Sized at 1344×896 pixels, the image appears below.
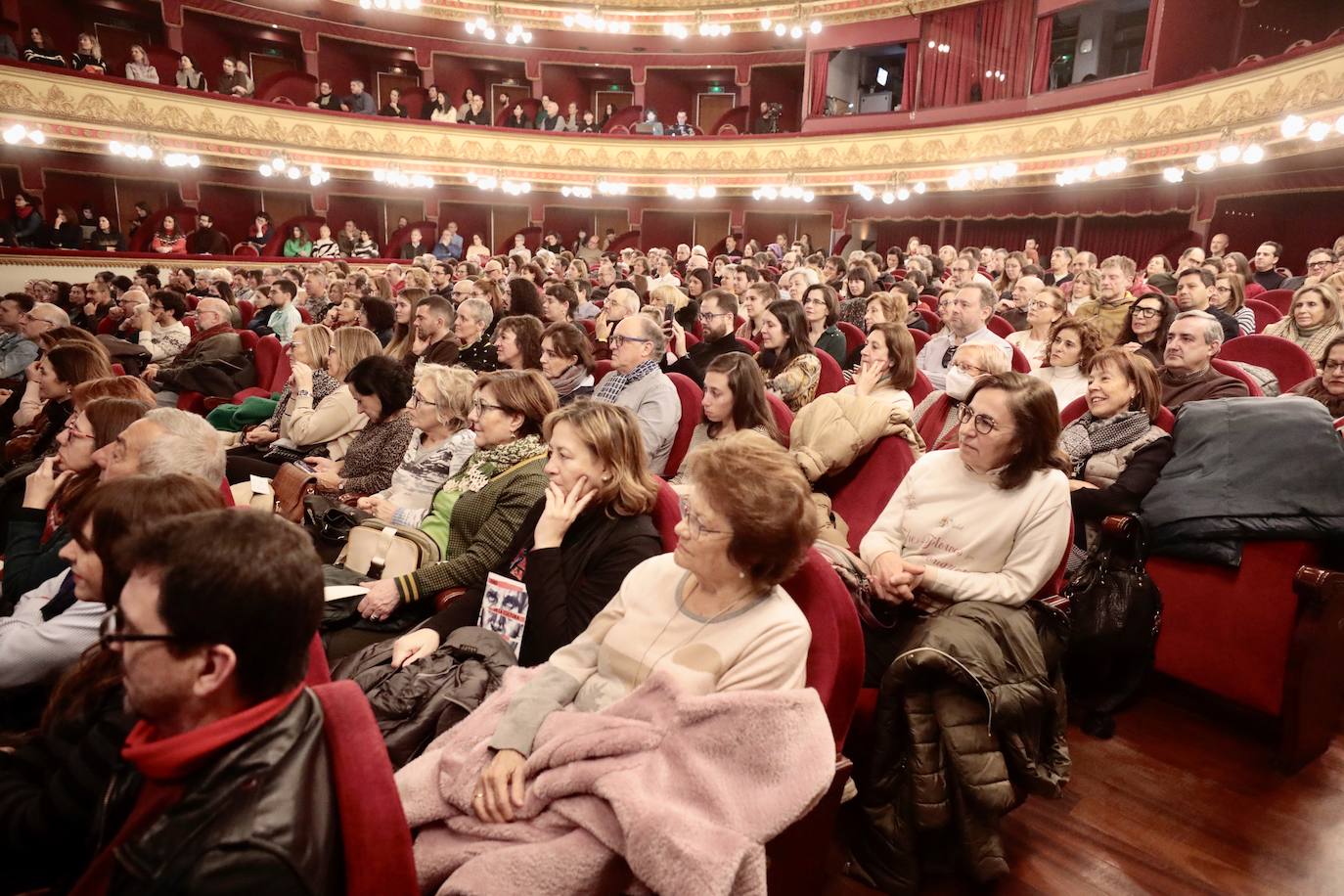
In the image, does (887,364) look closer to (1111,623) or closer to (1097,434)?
(1097,434)

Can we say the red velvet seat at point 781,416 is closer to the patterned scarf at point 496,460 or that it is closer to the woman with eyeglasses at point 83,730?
the patterned scarf at point 496,460

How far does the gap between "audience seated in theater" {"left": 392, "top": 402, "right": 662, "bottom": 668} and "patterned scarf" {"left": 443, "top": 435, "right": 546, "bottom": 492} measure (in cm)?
32

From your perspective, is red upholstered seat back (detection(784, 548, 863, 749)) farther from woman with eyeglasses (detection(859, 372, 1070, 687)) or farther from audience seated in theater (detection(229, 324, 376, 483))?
audience seated in theater (detection(229, 324, 376, 483))

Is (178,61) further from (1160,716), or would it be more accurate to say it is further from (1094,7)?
(1160,716)

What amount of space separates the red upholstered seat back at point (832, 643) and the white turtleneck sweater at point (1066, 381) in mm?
1971

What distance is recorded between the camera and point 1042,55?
34.2 feet

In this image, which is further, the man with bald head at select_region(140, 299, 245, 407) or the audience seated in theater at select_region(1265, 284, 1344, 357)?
the man with bald head at select_region(140, 299, 245, 407)

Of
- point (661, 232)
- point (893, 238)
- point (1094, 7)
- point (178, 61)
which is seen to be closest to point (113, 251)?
point (178, 61)

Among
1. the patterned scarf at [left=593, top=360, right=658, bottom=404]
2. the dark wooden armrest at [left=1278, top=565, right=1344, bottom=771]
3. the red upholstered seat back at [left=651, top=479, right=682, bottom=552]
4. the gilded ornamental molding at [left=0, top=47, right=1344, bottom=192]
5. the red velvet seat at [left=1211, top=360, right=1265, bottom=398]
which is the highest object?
the gilded ornamental molding at [left=0, top=47, right=1344, bottom=192]

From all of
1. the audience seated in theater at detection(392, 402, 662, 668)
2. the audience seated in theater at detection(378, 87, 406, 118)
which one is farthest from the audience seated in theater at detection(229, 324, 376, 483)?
the audience seated in theater at detection(378, 87, 406, 118)

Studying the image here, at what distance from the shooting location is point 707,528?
1247mm

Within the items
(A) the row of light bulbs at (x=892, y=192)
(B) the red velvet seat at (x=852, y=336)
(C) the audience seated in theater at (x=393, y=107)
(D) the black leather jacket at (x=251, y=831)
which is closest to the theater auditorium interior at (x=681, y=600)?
(D) the black leather jacket at (x=251, y=831)

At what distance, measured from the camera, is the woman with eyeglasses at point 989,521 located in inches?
64.5

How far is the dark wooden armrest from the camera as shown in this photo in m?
1.81
